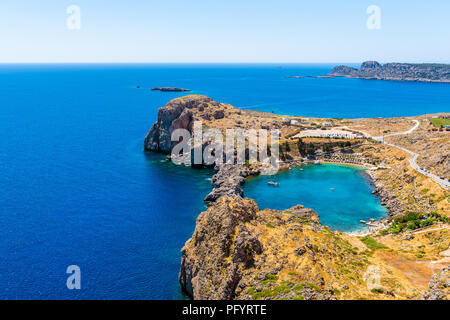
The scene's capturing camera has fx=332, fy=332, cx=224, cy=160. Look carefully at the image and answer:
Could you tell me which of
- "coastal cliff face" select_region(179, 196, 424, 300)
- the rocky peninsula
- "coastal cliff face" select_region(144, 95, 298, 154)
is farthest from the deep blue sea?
the rocky peninsula

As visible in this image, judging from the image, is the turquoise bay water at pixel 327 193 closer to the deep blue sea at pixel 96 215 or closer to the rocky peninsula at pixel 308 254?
the deep blue sea at pixel 96 215

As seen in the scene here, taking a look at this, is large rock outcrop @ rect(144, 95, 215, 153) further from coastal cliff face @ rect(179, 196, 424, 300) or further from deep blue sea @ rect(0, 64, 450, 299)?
coastal cliff face @ rect(179, 196, 424, 300)

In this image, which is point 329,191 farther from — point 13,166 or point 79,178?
point 13,166

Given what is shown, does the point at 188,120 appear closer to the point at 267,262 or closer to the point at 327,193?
the point at 327,193

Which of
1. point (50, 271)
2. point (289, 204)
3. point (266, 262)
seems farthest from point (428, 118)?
point (50, 271)

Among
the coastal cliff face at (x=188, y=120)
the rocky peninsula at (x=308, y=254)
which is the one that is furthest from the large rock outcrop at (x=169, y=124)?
the rocky peninsula at (x=308, y=254)

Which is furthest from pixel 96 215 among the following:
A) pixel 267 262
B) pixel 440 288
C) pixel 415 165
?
pixel 415 165

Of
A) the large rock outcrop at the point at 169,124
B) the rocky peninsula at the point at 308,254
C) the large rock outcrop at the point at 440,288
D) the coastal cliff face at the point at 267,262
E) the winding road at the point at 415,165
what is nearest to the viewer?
the large rock outcrop at the point at 440,288

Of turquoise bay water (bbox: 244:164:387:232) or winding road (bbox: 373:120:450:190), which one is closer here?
winding road (bbox: 373:120:450:190)
